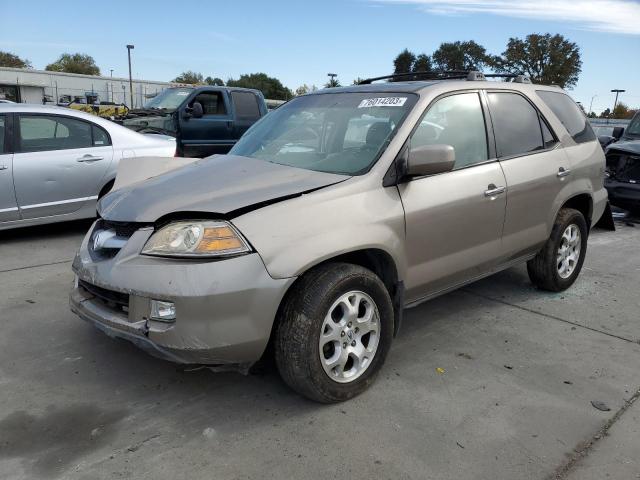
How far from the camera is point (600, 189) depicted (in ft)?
16.5

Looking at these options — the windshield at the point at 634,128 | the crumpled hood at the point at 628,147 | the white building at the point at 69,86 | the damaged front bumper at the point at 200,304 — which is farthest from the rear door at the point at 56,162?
the white building at the point at 69,86

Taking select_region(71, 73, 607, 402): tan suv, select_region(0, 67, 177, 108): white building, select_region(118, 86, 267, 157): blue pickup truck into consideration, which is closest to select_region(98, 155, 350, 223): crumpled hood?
select_region(71, 73, 607, 402): tan suv

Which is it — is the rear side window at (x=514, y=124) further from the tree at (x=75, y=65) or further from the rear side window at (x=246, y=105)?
the tree at (x=75, y=65)

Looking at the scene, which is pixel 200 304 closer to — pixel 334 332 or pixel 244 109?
pixel 334 332

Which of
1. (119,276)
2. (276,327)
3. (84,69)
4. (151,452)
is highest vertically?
(84,69)

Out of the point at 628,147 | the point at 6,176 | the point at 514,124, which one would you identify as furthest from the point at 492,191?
the point at 628,147

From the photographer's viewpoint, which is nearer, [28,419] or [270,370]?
[28,419]

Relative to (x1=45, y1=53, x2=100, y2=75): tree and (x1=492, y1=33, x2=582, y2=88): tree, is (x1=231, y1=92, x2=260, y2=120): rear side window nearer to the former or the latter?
(x1=492, y1=33, x2=582, y2=88): tree

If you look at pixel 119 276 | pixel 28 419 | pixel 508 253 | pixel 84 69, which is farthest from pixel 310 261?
pixel 84 69

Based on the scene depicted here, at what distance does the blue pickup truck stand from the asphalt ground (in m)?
6.73

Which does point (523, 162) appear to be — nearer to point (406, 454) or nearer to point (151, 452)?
point (406, 454)

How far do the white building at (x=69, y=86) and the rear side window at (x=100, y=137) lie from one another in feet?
156

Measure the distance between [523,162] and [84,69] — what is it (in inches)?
4196

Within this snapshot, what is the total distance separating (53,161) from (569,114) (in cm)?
521
